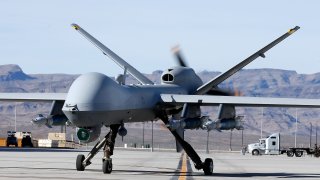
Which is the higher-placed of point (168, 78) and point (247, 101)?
point (168, 78)

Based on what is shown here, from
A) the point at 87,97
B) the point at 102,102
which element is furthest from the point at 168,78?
the point at 87,97

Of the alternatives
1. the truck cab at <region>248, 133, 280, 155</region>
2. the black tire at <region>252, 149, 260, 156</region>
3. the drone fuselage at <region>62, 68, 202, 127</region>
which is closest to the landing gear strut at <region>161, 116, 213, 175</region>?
the drone fuselage at <region>62, 68, 202, 127</region>

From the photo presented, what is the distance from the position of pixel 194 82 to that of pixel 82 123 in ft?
41.4

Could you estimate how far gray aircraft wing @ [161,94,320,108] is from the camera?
38719mm

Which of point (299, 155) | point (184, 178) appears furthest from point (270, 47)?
point (299, 155)

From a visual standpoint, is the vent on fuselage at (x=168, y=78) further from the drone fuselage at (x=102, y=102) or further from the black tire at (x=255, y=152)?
the black tire at (x=255, y=152)

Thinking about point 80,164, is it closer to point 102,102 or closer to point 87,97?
point 102,102

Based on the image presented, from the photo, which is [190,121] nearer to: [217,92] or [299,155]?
[217,92]

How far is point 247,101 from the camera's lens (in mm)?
39438

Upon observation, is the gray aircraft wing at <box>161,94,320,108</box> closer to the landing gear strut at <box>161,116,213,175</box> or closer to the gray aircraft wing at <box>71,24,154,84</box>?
the landing gear strut at <box>161,116,213,175</box>

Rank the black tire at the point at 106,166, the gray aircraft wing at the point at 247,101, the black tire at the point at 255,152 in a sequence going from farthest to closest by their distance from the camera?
the black tire at the point at 255,152 < the gray aircraft wing at the point at 247,101 < the black tire at the point at 106,166

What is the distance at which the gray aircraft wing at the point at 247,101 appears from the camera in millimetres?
38719

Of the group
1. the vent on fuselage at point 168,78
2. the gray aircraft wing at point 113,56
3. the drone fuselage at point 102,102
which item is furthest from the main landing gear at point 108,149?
the vent on fuselage at point 168,78

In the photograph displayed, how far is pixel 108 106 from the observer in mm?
35781
